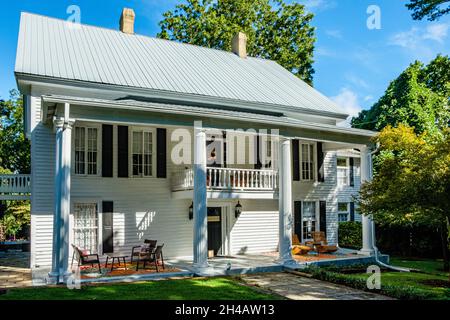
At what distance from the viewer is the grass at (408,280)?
34.7ft

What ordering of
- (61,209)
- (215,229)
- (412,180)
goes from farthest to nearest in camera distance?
(215,229), (412,180), (61,209)

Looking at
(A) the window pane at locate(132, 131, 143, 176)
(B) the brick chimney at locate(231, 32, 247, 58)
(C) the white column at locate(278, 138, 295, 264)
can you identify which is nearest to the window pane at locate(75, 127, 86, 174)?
(A) the window pane at locate(132, 131, 143, 176)

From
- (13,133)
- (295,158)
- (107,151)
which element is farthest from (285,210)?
(13,133)

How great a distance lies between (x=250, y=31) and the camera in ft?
109

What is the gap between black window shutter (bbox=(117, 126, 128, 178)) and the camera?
630 inches

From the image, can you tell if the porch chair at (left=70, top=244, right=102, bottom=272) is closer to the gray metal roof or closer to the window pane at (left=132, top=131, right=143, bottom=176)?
the window pane at (left=132, top=131, right=143, bottom=176)

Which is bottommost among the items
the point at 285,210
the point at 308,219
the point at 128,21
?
the point at 308,219

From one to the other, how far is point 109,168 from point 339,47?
1317cm

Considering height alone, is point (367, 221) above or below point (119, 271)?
above

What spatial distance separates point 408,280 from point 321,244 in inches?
201

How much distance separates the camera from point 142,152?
1656 cm

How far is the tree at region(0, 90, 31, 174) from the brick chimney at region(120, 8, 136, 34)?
14104mm

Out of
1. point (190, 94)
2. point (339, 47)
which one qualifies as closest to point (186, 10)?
point (339, 47)

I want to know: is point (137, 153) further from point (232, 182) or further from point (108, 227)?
point (232, 182)
